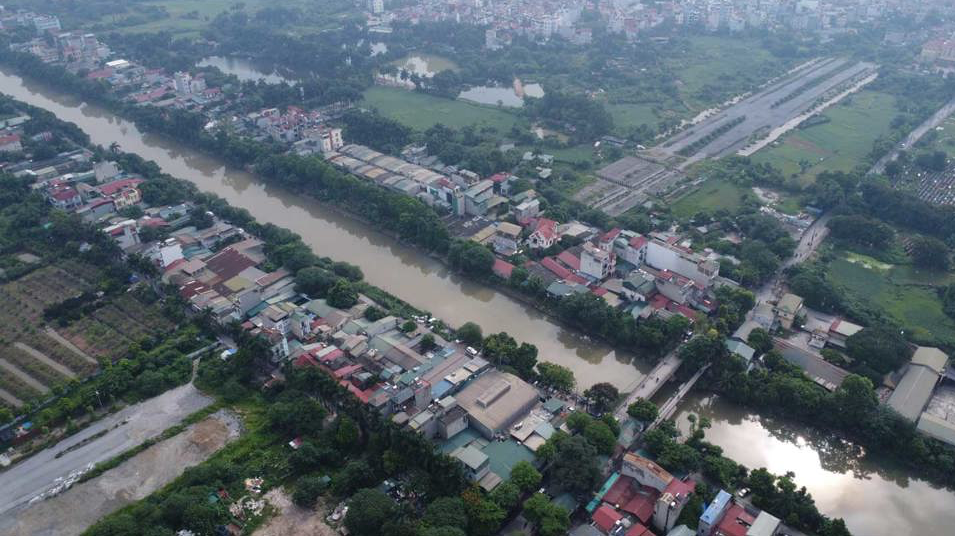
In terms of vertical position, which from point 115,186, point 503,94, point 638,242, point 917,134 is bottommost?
point 503,94

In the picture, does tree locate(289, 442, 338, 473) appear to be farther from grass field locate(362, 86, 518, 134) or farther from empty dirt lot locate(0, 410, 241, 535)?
grass field locate(362, 86, 518, 134)

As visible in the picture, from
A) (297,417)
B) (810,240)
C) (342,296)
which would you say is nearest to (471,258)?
(342,296)

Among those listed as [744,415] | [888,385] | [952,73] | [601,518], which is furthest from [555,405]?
[952,73]

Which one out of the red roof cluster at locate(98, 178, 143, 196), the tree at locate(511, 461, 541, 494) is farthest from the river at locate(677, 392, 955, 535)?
the red roof cluster at locate(98, 178, 143, 196)

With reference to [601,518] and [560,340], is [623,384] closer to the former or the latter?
[560,340]

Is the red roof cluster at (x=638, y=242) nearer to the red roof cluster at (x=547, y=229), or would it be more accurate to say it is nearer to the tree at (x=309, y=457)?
the red roof cluster at (x=547, y=229)

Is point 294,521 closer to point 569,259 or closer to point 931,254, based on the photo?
point 569,259
